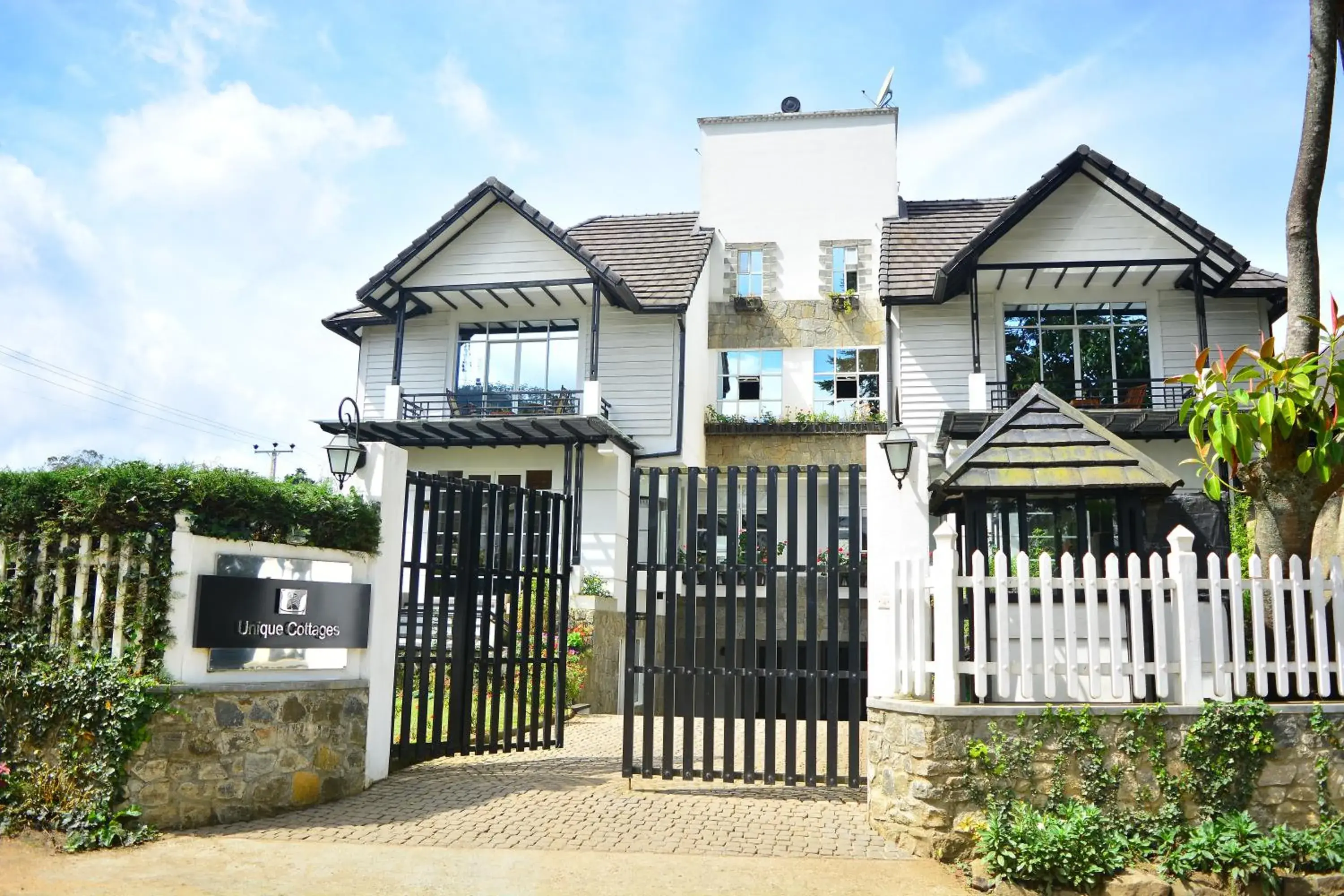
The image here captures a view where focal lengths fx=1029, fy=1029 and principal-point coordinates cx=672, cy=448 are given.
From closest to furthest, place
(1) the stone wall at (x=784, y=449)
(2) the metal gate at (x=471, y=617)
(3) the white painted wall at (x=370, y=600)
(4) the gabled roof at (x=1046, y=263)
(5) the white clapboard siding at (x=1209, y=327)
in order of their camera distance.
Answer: (3) the white painted wall at (x=370, y=600), (2) the metal gate at (x=471, y=617), (4) the gabled roof at (x=1046, y=263), (5) the white clapboard siding at (x=1209, y=327), (1) the stone wall at (x=784, y=449)

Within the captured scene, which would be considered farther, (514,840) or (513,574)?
(513,574)

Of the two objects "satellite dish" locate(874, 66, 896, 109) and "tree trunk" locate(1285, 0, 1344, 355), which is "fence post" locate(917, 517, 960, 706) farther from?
"satellite dish" locate(874, 66, 896, 109)

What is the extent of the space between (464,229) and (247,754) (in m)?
13.7

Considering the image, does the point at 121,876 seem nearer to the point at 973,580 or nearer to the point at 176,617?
the point at 176,617

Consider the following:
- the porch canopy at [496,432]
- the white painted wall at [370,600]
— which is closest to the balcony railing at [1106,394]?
the porch canopy at [496,432]

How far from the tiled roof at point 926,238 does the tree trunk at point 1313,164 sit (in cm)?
875

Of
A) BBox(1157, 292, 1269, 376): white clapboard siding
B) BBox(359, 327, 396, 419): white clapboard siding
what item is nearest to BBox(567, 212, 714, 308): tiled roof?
BBox(359, 327, 396, 419): white clapboard siding

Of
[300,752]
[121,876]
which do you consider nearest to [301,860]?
[121,876]

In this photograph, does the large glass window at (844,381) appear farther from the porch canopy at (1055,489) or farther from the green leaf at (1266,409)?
the green leaf at (1266,409)

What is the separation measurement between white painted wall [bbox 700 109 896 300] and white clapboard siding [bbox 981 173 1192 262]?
4430mm

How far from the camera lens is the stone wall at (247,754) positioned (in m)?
7.14

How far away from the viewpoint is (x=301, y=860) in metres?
6.55

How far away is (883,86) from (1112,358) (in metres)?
9.03

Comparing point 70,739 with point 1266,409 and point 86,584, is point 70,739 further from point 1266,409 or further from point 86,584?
point 1266,409
